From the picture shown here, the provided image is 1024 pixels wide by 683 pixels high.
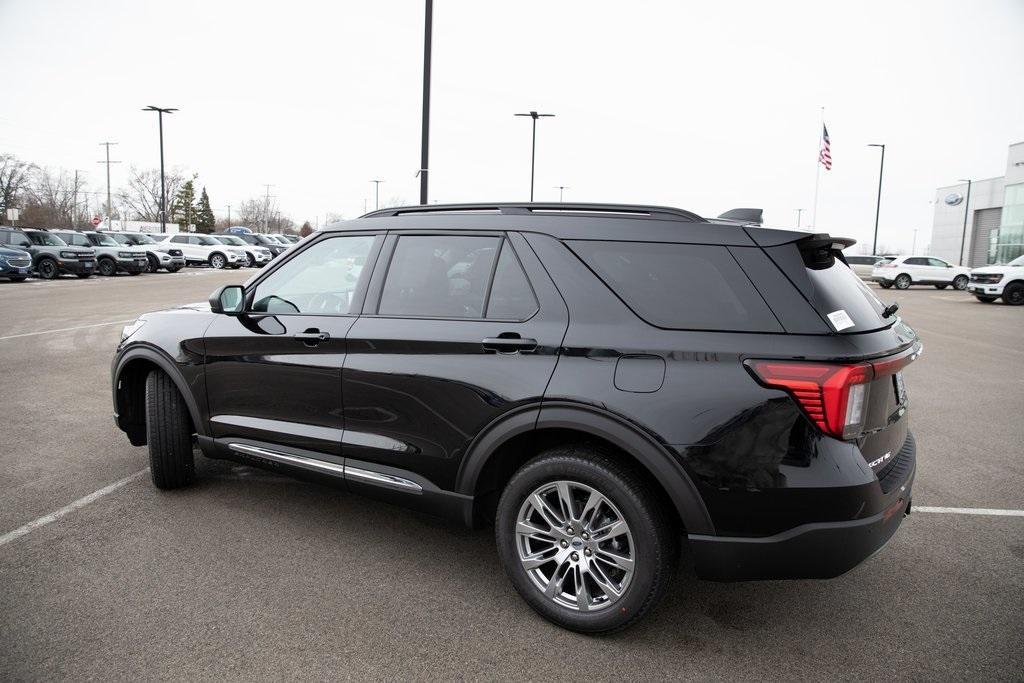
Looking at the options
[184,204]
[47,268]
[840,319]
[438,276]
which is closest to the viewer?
[840,319]

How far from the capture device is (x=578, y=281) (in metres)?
2.96

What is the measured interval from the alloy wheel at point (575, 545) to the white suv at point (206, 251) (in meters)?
35.2

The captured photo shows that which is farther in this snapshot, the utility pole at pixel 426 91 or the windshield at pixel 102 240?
the windshield at pixel 102 240

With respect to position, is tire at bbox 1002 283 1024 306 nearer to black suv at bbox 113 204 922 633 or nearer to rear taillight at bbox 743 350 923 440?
black suv at bbox 113 204 922 633

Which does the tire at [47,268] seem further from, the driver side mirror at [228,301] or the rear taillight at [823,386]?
the rear taillight at [823,386]

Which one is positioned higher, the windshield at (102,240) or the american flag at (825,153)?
the american flag at (825,153)

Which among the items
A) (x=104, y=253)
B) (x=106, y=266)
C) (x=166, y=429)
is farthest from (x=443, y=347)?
(x=106, y=266)

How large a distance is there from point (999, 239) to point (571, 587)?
56.6 metres

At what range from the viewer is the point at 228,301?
388 centimetres

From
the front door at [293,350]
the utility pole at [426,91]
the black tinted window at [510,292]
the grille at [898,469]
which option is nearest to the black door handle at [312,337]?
the front door at [293,350]

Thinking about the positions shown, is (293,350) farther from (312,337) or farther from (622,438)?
(622,438)

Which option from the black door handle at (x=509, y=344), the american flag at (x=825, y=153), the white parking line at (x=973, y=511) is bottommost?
the white parking line at (x=973, y=511)

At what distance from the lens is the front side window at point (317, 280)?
3.71 metres

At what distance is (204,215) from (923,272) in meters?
96.9
